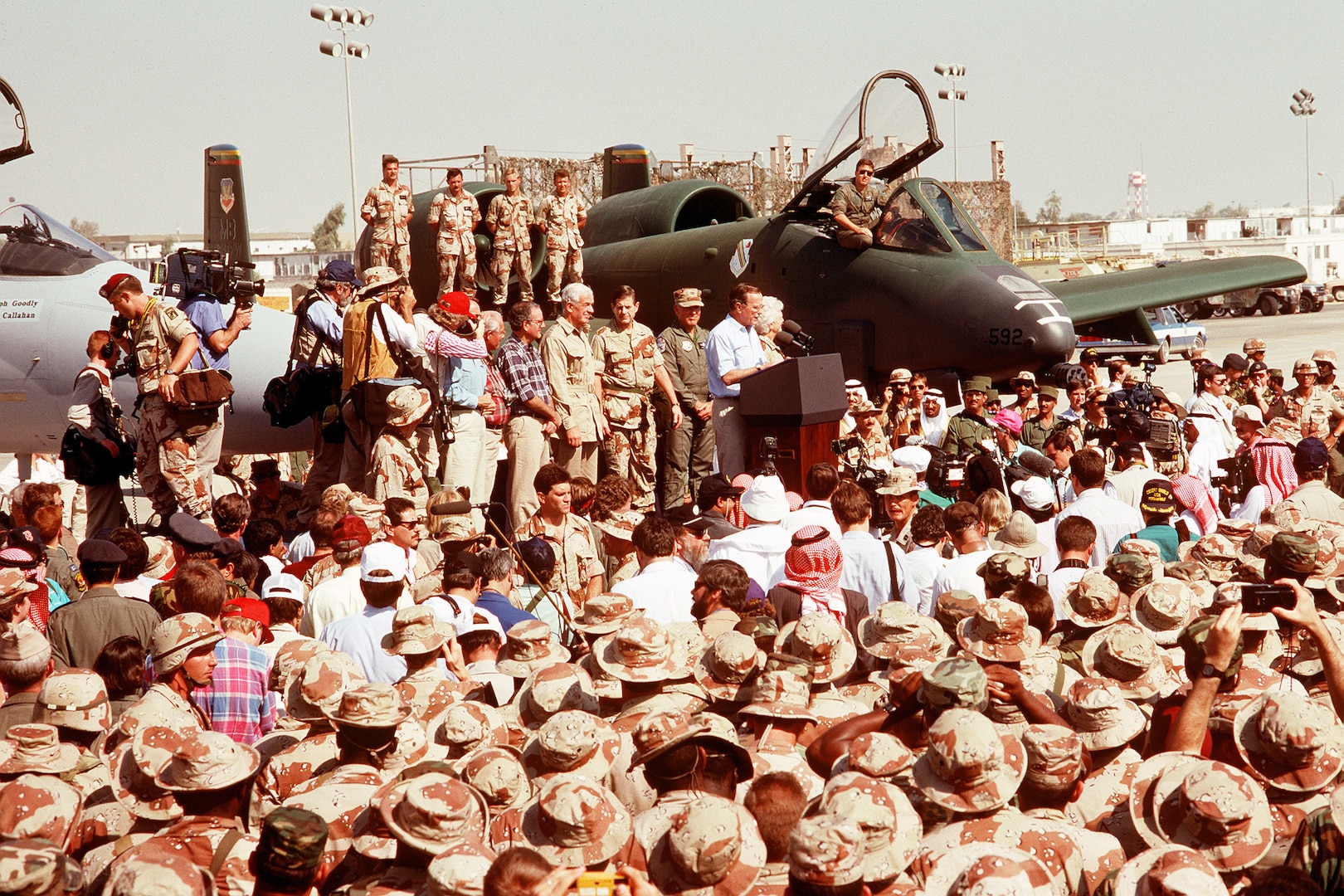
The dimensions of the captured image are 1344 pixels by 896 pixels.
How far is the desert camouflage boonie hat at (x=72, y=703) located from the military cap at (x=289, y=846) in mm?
1375

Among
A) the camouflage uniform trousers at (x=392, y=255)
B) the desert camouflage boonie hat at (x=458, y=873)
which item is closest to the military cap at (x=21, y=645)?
the desert camouflage boonie hat at (x=458, y=873)

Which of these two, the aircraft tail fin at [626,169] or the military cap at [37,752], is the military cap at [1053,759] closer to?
the military cap at [37,752]

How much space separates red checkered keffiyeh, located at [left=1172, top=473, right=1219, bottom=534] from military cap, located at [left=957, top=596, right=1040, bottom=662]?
360 centimetres

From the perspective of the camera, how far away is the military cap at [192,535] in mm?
6414

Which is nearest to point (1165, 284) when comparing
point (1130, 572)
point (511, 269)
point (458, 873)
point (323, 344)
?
point (511, 269)

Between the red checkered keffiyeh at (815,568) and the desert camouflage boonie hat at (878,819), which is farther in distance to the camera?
the red checkered keffiyeh at (815,568)

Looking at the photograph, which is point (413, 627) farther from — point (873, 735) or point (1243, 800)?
point (1243, 800)

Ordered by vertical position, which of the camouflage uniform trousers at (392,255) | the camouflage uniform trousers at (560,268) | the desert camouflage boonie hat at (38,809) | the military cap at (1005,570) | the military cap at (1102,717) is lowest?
the military cap at (1102,717)

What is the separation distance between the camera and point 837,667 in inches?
176

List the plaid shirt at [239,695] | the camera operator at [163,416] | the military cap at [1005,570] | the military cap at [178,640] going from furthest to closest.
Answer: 1. the camera operator at [163,416]
2. the military cap at [1005,570]
3. the plaid shirt at [239,695]
4. the military cap at [178,640]

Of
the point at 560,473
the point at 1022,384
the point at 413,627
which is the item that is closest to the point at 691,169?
the point at 1022,384

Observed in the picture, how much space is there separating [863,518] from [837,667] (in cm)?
204

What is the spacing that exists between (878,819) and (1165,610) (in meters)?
2.39

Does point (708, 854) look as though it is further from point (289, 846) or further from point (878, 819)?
point (289, 846)
